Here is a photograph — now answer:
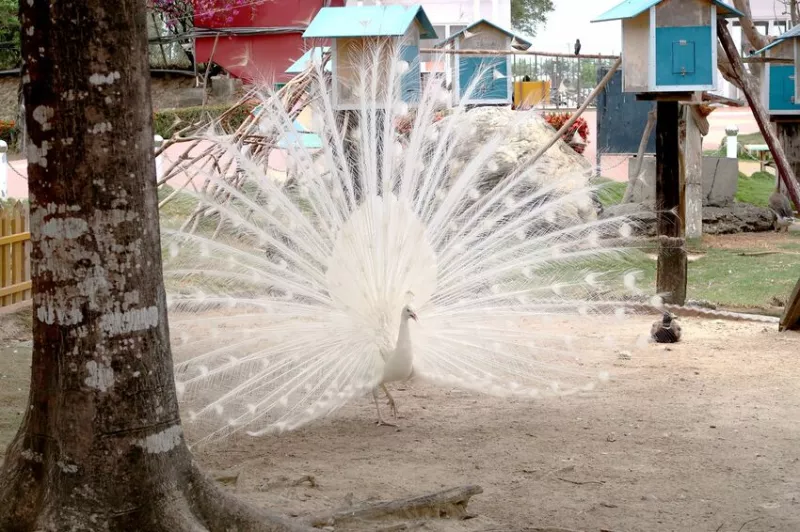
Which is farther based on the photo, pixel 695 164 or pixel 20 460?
pixel 695 164

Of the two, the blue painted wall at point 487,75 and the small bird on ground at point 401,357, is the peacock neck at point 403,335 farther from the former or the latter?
the blue painted wall at point 487,75

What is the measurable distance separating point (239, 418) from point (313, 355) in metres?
0.65

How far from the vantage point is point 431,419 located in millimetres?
6090

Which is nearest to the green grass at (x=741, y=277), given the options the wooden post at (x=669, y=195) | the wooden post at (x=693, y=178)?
the wooden post at (x=693, y=178)

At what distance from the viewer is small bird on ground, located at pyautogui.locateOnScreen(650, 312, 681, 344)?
25.8ft

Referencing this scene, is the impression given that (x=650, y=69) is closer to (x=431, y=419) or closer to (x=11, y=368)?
(x=431, y=419)

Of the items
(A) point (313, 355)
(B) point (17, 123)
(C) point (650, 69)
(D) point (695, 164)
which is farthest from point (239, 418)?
(B) point (17, 123)

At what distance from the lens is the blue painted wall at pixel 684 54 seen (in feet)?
26.6

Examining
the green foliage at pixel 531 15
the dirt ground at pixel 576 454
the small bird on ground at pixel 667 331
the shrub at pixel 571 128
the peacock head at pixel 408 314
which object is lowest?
the dirt ground at pixel 576 454

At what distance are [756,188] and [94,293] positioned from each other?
17.8 metres

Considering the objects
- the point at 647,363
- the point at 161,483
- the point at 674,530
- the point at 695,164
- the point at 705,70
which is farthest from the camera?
the point at 695,164

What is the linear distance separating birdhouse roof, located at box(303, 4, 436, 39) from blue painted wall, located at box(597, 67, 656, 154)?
10416 mm

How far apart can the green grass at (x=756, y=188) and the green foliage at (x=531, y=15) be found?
13.5 m

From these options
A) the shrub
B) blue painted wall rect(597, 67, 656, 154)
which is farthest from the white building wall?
the shrub
